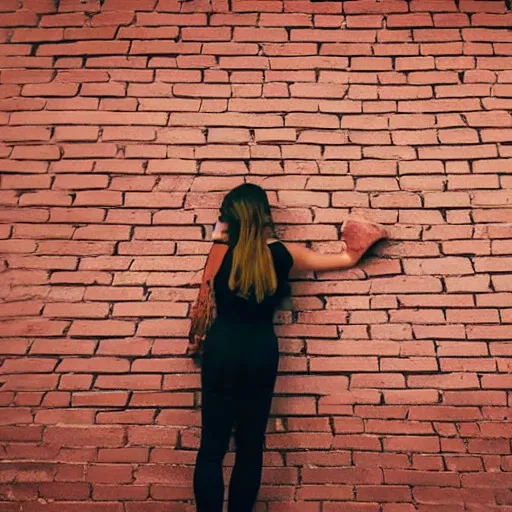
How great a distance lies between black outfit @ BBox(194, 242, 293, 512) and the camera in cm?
216

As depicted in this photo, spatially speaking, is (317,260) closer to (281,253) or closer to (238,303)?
(281,253)

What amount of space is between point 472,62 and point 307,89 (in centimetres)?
95

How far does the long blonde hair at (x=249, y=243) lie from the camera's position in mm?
2182

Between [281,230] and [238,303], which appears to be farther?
[281,230]

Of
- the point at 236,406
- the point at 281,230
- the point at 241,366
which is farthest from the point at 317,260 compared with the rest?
the point at 236,406

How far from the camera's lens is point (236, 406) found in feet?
7.23

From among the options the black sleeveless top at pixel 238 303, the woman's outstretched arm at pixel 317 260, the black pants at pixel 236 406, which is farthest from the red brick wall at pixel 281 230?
the black sleeveless top at pixel 238 303

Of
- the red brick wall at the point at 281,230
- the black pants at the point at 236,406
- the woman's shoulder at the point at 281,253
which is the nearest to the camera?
the black pants at the point at 236,406

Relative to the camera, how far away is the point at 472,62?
9.28 ft

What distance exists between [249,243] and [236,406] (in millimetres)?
721

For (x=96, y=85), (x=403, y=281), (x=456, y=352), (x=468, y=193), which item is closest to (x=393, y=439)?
(x=456, y=352)

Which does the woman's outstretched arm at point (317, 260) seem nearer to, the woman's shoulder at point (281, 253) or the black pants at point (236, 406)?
the woman's shoulder at point (281, 253)

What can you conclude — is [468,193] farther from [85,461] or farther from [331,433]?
[85,461]

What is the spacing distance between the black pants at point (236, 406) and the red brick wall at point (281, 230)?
0.86 feet
